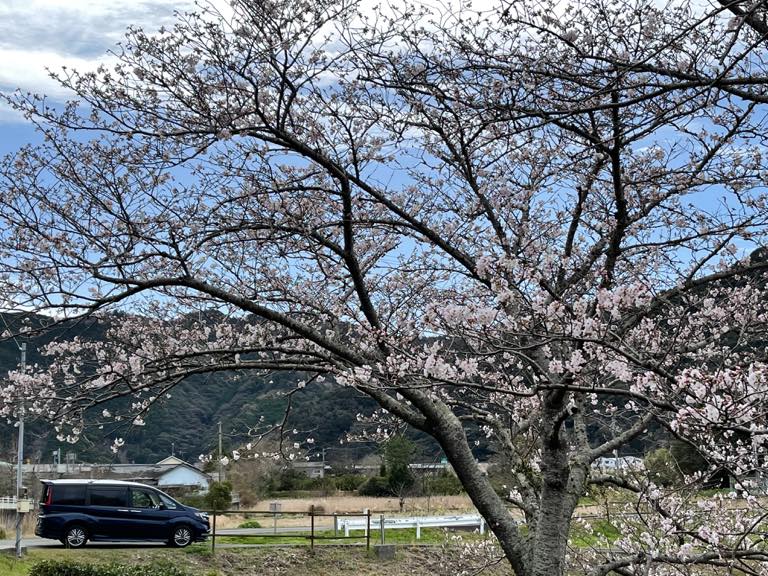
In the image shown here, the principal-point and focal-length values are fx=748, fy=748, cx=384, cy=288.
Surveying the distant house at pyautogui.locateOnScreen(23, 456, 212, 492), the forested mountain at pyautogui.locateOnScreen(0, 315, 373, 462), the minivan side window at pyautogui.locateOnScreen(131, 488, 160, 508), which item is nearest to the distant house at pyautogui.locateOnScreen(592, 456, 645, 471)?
the minivan side window at pyautogui.locateOnScreen(131, 488, 160, 508)

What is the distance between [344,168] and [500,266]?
1.71 metres

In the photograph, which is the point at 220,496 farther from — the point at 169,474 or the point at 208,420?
the point at 169,474

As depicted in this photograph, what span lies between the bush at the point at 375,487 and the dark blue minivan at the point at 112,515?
39.5 ft

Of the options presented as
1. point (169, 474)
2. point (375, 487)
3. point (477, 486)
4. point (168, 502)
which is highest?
point (477, 486)

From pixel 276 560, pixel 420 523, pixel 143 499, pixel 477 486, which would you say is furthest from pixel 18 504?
pixel 477 486

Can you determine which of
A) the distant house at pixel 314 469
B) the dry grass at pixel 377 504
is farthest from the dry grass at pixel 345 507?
the distant house at pixel 314 469

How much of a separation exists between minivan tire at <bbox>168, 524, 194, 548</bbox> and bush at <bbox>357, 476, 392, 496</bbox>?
1211cm

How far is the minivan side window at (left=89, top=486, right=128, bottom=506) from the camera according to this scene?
46.1ft

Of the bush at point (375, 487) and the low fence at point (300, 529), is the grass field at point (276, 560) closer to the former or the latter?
the low fence at point (300, 529)

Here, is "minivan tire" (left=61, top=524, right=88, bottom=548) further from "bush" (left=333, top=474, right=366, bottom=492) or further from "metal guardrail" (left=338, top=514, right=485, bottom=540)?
Answer: "bush" (left=333, top=474, right=366, bottom=492)

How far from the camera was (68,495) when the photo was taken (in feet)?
45.7

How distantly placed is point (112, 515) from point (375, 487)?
13.8m

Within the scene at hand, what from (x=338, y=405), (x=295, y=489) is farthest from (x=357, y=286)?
(x=295, y=489)

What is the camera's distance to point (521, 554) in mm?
5242
